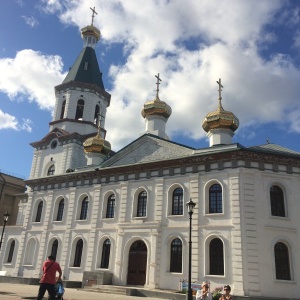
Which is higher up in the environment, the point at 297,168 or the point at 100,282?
the point at 297,168

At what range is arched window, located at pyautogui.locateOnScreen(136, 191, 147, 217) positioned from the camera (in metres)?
21.5

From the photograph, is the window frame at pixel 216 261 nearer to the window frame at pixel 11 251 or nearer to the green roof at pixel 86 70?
the window frame at pixel 11 251

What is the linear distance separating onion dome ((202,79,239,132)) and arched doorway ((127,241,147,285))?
8.59 m

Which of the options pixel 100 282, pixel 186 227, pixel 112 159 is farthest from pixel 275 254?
pixel 112 159

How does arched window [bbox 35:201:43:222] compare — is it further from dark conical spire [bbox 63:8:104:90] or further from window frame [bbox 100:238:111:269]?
dark conical spire [bbox 63:8:104:90]

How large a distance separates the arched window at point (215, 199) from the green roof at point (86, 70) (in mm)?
18886

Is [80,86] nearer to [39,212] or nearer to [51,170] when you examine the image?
[51,170]

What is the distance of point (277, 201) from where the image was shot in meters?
18.7

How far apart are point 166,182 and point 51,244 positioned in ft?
32.5

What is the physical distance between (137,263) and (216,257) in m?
4.92

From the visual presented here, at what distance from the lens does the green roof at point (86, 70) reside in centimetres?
3366

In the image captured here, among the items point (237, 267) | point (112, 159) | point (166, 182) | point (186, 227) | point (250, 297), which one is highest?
point (112, 159)

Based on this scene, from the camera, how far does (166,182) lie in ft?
69.1

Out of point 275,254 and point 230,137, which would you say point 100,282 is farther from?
point 230,137
